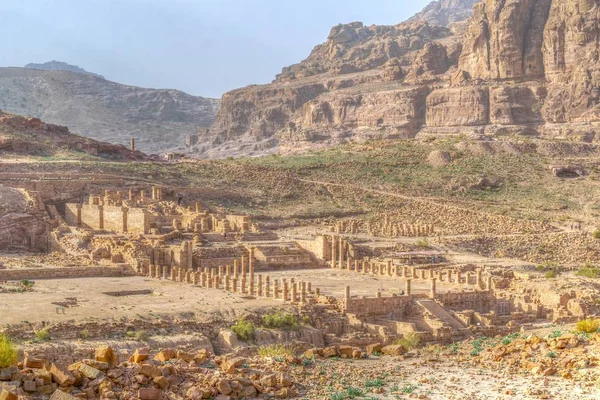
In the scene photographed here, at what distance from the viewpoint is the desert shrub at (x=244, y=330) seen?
2955 centimetres

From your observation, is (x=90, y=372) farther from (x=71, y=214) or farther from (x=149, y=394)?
(x=71, y=214)

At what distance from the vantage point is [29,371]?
1750 centimetres

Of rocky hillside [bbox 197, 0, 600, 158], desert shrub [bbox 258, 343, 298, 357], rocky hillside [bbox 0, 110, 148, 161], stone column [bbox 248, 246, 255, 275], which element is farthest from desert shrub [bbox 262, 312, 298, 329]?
rocky hillside [bbox 197, 0, 600, 158]

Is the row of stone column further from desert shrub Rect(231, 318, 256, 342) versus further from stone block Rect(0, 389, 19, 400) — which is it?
stone block Rect(0, 389, 19, 400)

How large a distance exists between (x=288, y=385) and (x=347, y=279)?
2222cm

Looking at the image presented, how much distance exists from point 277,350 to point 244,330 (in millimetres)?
2650

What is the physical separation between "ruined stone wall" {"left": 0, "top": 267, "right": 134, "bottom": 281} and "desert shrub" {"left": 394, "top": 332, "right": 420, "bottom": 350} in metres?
13.3

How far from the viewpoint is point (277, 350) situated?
89.3 ft

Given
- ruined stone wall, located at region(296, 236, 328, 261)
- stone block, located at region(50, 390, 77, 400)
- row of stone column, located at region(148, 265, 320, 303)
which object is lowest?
stone block, located at region(50, 390, 77, 400)

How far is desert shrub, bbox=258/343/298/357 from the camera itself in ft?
86.2

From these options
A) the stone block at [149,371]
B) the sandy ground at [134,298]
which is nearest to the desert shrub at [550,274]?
the sandy ground at [134,298]

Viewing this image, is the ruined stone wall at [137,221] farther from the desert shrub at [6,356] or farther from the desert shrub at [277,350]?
Result: the desert shrub at [6,356]

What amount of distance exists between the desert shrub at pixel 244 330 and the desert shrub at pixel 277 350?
2.57ft

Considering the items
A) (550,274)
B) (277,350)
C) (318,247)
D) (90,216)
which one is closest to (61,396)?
(277,350)
